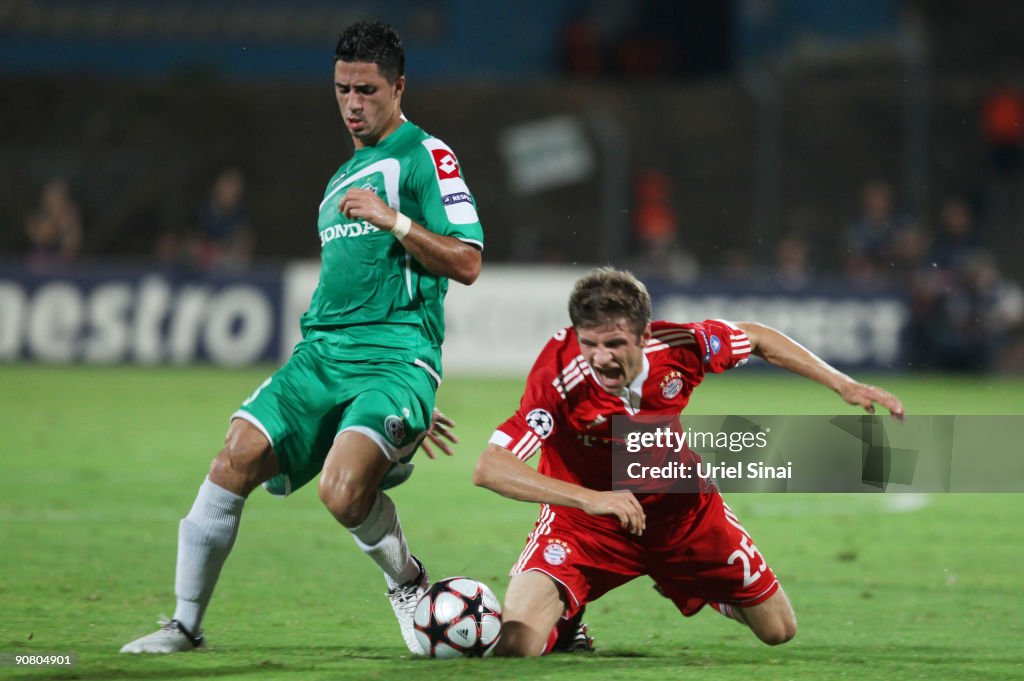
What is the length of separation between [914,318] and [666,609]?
1260 cm

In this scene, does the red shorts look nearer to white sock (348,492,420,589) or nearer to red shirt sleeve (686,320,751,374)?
white sock (348,492,420,589)

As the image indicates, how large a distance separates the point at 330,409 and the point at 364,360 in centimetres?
22

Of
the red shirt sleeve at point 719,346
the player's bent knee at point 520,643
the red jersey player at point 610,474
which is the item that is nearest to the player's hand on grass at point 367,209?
the red jersey player at point 610,474

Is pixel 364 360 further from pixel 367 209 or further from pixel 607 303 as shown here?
pixel 607 303

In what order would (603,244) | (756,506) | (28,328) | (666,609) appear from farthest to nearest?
(603,244) → (28,328) → (756,506) → (666,609)

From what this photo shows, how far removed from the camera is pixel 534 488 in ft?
17.1

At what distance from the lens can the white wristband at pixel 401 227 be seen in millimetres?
5457

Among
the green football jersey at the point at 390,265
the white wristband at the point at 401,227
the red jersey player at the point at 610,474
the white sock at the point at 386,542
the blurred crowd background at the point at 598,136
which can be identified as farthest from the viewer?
the blurred crowd background at the point at 598,136

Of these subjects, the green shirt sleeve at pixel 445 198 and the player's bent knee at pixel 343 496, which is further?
the green shirt sleeve at pixel 445 198

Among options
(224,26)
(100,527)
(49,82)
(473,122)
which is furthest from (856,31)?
(100,527)

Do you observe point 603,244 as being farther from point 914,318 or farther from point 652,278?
point 914,318

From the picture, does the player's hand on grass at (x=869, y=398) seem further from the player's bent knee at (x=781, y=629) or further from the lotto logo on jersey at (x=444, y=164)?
the lotto logo on jersey at (x=444, y=164)

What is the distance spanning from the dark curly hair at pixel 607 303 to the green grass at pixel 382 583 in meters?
1.17

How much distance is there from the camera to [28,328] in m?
17.8
